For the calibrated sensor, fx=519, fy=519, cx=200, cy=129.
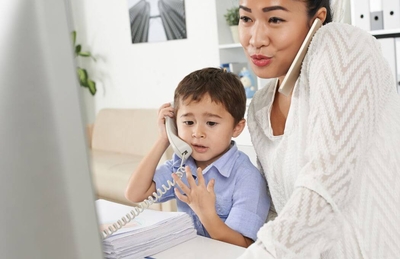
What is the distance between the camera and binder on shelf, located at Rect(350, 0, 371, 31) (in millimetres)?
2393

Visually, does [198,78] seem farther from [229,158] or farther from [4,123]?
[4,123]

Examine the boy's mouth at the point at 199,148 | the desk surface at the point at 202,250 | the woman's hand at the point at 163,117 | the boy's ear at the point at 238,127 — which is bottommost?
the desk surface at the point at 202,250

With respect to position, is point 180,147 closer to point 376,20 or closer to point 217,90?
point 217,90

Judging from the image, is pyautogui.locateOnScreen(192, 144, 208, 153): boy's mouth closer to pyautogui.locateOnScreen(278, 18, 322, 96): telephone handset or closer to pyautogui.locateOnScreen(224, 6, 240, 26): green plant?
pyautogui.locateOnScreen(278, 18, 322, 96): telephone handset

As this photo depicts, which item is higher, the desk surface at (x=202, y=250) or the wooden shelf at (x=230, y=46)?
the wooden shelf at (x=230, y=46)

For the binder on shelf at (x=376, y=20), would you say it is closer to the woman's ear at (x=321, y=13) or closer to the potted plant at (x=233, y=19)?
the potted plant at (x=233, y=19)

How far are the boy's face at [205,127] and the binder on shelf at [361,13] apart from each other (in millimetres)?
1523

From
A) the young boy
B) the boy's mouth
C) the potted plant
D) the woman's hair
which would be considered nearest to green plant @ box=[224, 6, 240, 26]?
the potted plant

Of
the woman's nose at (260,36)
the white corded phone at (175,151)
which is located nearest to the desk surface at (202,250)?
the white corded phone at (175,151)

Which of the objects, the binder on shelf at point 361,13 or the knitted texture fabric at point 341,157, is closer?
the knitted texture fabric at point 341,157

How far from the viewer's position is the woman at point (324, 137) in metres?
0.64

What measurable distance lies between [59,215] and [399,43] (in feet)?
7.63

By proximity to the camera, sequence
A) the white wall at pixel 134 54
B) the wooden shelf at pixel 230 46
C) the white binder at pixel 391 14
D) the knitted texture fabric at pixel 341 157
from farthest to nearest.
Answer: the white wall at pixel 134 54 < the wooden shelf at pixel 230 46 < the white binder at pixel 391 14 < the knitted texture fabric at pixel 341 157

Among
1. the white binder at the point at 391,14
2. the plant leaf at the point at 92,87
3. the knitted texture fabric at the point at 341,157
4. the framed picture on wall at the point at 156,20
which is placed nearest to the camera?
the knitted texture fabric at the point at 341,157
